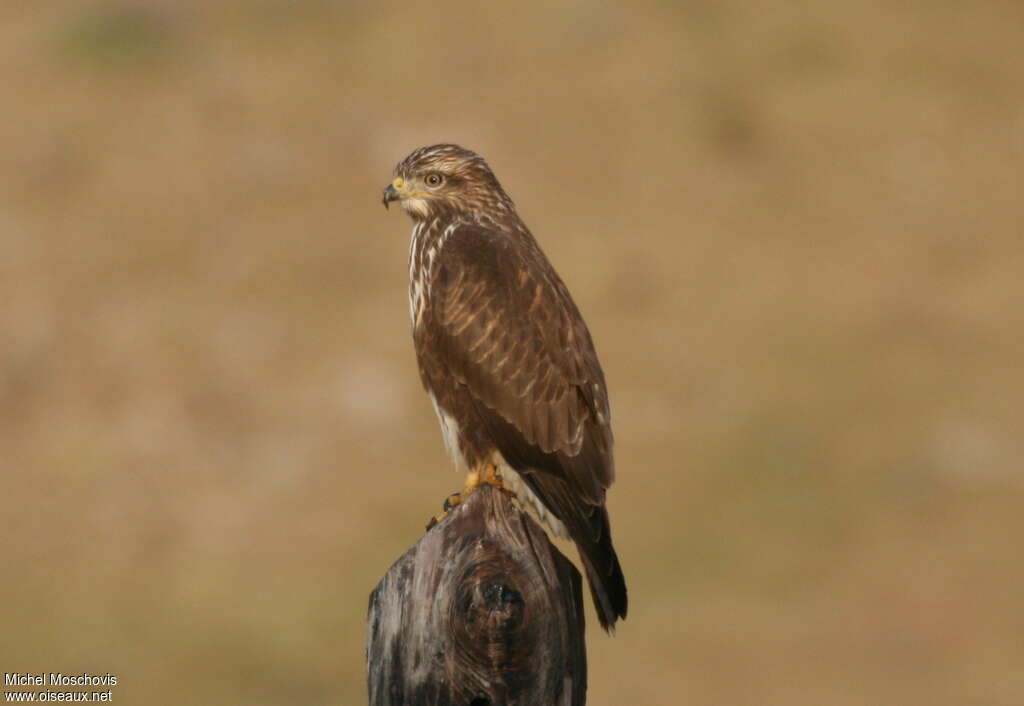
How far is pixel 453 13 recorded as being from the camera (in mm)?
29078

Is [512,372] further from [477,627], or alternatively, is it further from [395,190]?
[477,627]

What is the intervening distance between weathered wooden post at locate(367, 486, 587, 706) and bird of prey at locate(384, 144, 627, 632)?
1.49 meters

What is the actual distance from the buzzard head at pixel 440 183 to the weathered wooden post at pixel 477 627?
3081 millimetres

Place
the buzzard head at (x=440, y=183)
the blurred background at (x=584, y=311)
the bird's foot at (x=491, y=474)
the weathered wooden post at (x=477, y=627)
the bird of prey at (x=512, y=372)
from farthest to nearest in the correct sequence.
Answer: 1. the blurred background at (x=584, y=311)
2. the buzzard head at (x=440, y=183)
3. the bird's foot at (x=491, y=474)
4. the bird of prey at (x=512, y=372)
5. the weathered wooden post at (x=477, y=627)

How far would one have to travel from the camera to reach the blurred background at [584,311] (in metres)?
18.7

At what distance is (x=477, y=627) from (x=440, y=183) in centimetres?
356

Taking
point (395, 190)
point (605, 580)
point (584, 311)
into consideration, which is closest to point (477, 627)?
point (605, 580)

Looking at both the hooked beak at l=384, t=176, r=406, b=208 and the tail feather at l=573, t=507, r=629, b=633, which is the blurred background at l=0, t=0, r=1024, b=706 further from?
the tail feather at l=573, t=507, r=629, b=633

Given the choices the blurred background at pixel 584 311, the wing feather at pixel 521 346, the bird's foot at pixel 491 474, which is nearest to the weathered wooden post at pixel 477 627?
the wing feather at pixel 521 346

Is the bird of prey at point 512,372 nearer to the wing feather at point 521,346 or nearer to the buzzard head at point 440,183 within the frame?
the wing feather at point 521,346

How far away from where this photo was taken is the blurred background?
18672mm

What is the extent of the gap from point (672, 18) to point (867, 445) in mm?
10368

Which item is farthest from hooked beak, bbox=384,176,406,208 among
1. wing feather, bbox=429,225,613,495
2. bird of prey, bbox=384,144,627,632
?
wing feather, bbox=429,225,613,495

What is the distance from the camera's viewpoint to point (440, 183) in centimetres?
850
